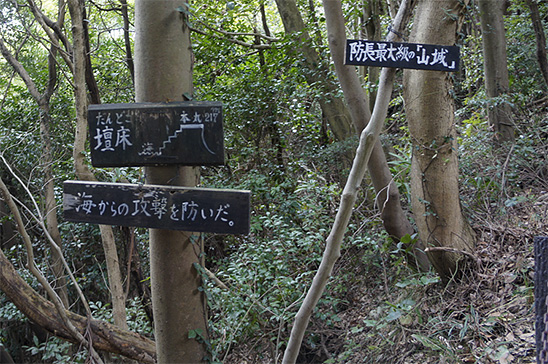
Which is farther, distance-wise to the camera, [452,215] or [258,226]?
[258,226]

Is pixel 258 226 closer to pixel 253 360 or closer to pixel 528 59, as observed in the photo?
pixel 253 360

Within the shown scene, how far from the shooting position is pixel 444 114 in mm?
4102

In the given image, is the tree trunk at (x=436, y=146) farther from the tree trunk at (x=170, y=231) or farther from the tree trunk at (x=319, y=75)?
the tree trunk at (x=319, y=75)

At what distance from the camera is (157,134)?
2516mm

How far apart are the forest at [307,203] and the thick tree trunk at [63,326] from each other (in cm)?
1

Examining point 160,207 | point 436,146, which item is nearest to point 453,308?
point 436,146

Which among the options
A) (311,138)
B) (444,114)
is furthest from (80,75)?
(444,114)

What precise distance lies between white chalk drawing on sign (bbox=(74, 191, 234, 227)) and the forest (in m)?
0.12

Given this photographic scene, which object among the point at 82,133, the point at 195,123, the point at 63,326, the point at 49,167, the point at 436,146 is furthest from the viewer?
the point at 49,167

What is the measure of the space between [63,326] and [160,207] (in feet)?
9.59

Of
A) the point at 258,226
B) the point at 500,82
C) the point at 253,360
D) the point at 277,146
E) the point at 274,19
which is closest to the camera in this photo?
the point at 253,360

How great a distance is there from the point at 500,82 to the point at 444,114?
3.09 meters

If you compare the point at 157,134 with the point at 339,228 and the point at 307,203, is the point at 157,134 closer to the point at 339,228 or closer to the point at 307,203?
the point at 339,228

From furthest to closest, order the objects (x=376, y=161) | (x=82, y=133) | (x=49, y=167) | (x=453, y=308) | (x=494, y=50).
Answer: (x=49, y=167)
(x=494, y=50)
(x=82, y=133)
(x=376, y=161)
(x=453, y=308)
